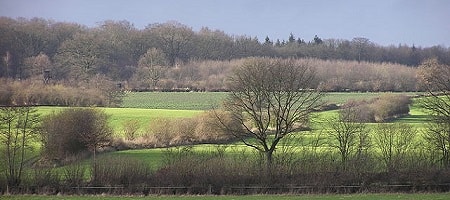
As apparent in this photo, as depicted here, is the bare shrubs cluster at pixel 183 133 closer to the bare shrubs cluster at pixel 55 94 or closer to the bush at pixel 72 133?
the bush at pixel 72 133

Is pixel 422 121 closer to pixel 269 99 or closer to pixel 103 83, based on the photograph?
pixel 269 99

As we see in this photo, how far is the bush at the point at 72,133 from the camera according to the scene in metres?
38.6

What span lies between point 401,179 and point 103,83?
41323 mm

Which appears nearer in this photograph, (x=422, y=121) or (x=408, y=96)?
(x=422, y=121)

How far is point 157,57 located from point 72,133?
120 feet

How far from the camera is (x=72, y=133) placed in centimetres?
4009

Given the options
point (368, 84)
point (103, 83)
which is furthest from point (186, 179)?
point (368, 84)

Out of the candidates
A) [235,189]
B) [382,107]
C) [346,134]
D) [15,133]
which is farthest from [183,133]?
[382,107]

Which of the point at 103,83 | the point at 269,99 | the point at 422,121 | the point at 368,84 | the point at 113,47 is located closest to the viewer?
the point at 269,99

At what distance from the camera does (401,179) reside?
102ft

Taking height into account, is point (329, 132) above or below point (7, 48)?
below

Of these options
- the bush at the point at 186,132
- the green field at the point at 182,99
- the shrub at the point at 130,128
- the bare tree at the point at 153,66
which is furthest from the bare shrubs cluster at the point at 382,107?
the bare tree at the point at 153,66

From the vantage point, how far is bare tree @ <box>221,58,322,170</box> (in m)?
35.1

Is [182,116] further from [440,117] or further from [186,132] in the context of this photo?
[440,117]
